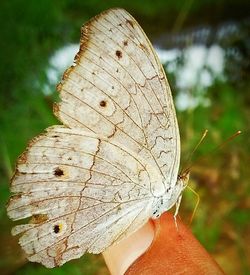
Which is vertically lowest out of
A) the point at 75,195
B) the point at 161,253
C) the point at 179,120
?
the point at 161,253

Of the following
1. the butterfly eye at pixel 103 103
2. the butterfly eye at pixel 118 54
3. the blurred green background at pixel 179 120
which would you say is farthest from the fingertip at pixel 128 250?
the blurred green background at pixel 179 120

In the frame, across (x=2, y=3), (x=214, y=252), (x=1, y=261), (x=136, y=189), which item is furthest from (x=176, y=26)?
(x=136, y=189)

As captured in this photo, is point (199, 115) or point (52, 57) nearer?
point (52, 57)

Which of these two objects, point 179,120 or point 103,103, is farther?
point 179,120

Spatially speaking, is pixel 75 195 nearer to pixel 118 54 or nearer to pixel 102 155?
pixel 102 155

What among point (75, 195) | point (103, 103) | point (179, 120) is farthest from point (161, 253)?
point (179, 120)

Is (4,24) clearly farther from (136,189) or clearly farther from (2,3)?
(136,189)

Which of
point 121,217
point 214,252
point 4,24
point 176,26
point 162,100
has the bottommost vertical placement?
point 214,252
